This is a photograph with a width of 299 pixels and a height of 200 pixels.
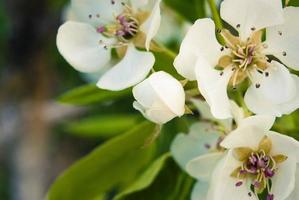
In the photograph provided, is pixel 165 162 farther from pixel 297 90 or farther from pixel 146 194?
pixel 297 90

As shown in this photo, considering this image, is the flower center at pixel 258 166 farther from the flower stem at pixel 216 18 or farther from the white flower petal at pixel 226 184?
the flower stem at pixel 216 18

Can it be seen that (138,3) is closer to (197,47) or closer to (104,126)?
(197,47)

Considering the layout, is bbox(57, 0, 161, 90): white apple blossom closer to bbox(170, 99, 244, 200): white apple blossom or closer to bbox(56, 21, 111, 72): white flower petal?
bbox(56, 21, 111, 72): white flower petal

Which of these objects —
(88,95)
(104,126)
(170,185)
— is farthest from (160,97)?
(104,126)

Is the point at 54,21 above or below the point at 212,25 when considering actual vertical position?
below

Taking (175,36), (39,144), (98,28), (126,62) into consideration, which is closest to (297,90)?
(126,62)

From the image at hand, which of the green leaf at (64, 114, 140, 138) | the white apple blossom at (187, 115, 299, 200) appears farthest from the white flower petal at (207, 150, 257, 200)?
the green leaf at (64, 114, 140, 138)

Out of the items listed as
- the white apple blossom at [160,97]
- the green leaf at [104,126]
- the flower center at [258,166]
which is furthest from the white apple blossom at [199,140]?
the green leaf at [104,126]
